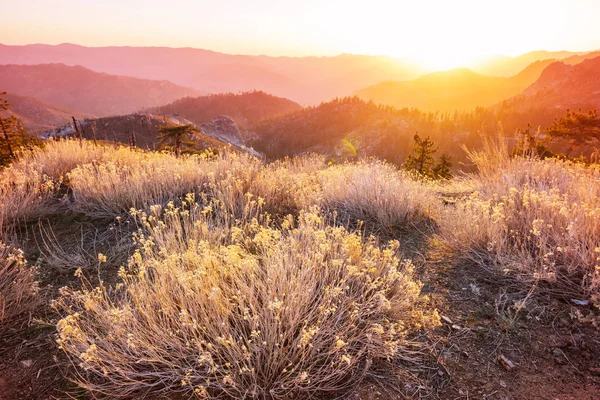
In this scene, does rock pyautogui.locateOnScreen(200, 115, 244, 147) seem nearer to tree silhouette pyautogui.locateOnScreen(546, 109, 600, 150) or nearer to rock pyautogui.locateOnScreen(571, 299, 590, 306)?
tree silhouette pyautogui.locateOnScreen(546, 109, 600, 150)

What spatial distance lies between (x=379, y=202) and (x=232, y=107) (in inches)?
4212

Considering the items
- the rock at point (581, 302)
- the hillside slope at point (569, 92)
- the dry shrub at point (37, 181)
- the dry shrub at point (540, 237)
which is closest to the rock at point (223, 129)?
the dry shrub at point (37, 181)

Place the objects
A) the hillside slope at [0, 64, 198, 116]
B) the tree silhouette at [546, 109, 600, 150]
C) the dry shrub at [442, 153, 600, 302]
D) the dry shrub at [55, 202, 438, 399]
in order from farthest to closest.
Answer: the hillside slope at [0, 64, 198, 116]
the tree silhouette at [546, 109, 600, 150]
the dry shrub at [442, 153, 600, 302]
the dry shrub at [55, 202, 438, 399]

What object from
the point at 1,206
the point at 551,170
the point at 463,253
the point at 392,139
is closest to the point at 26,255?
the point at 1,206

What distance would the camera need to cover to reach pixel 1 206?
485cm

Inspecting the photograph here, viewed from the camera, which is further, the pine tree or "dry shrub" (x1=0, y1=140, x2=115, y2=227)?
the pine tree

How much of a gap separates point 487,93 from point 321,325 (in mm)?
223453

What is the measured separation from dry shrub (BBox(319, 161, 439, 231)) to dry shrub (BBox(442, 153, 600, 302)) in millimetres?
596

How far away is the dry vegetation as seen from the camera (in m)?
2.27

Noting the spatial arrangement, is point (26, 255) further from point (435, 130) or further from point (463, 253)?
point (435, 130)

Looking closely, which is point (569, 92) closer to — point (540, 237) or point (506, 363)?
point (540, 237)

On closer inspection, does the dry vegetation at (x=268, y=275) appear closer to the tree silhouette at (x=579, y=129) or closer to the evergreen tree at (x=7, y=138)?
the evergreen tree at (x=7, y=138)

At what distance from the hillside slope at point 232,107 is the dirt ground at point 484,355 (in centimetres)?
9827

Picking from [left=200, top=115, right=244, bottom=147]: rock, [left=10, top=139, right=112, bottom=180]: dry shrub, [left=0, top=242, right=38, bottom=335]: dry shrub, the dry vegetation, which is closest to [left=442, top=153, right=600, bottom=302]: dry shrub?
the dry vegetation
